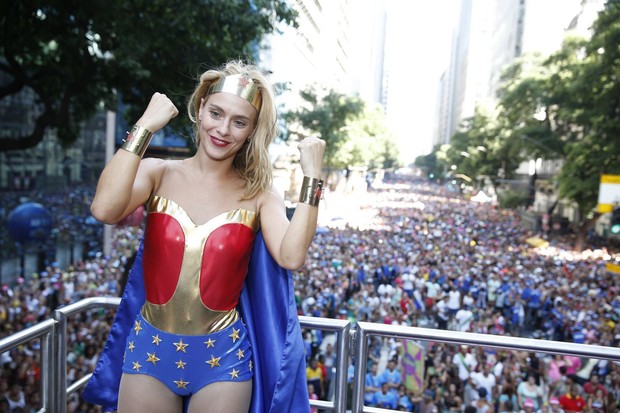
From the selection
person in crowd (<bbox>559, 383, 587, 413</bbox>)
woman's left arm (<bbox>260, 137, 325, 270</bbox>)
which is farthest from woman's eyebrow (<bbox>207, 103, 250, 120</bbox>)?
person in crowd (<bbox>559, 383, 587, 413</bbox>)

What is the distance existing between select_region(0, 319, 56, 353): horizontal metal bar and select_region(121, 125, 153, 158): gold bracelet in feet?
3.11


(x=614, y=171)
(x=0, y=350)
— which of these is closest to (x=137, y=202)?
(x=0, y=350)

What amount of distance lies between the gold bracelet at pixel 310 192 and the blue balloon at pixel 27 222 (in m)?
14.1

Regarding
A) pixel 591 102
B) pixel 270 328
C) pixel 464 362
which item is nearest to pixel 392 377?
pixel 464 362

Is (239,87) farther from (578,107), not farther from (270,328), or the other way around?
(578,107)

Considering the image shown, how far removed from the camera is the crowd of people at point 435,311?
5.83 metres

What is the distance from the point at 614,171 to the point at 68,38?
1847cm

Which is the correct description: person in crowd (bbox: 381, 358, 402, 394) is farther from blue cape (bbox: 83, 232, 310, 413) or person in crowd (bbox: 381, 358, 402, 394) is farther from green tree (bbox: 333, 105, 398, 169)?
green tree (bbox: 333, 105, 398, 169)

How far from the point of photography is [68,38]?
802 cm

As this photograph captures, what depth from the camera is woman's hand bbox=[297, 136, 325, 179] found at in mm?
1982

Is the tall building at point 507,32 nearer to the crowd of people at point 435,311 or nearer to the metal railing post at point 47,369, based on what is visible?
the crowd of people at point 435,311

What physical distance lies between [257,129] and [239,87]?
0.17 m

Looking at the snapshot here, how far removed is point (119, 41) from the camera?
7.51 meters

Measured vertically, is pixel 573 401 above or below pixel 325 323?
below
